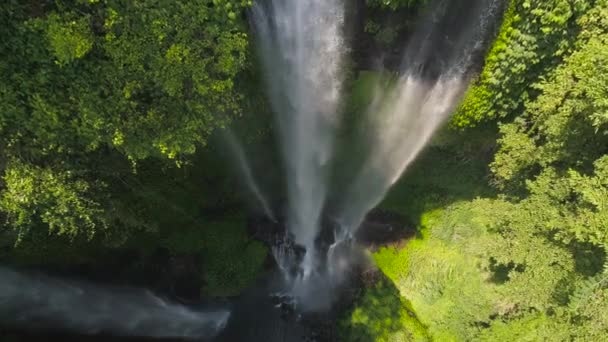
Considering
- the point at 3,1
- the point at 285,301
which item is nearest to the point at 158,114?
the point at 3,1

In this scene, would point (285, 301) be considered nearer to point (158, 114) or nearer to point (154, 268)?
point (154, 268)

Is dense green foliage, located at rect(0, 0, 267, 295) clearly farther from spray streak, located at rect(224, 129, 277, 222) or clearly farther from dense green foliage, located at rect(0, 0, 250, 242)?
spray streak, located at rect(224, 129, 277, 222)

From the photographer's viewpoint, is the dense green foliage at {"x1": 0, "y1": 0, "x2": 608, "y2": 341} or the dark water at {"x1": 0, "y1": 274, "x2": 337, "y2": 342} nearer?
the dense green foliage at {"x1": 0, "y1": 0, "x2": 608, "y2": 341}

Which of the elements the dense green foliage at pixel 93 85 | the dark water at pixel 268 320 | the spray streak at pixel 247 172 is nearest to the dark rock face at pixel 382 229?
the dark water at pixel 268 320

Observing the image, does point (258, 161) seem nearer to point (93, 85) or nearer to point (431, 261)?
point (93, 85)

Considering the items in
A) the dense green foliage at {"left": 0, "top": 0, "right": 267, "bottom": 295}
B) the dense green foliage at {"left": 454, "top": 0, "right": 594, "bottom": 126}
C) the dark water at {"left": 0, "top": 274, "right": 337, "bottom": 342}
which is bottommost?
the dark water at {"left": 0, "top": 274, "right": 337, "bottom": 342}

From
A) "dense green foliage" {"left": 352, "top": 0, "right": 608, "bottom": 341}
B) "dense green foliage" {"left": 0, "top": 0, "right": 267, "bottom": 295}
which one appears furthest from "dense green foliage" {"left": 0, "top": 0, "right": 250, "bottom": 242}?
"dense green foliage" {"left": 352, "top": 0, "right": 608, "bottom": 341}

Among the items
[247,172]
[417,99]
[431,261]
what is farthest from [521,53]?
[247,172]
